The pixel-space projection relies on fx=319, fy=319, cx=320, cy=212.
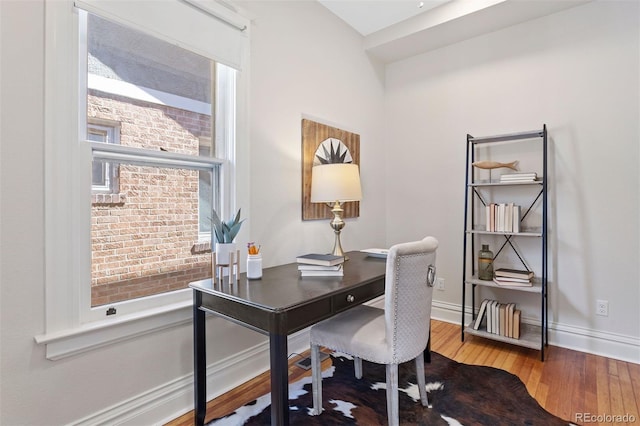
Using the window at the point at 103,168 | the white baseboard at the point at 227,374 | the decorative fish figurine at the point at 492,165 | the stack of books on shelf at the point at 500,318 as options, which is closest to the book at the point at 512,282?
the stack of books on shelf at the point at 500,318

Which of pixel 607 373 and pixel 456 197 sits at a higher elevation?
pixel 456 197

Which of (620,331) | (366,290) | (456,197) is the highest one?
Result: (456,197)

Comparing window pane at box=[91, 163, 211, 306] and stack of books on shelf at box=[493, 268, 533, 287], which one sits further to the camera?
stack of books on shelf at box=[493, 268, 533, 287]

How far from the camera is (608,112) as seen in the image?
2.35 m

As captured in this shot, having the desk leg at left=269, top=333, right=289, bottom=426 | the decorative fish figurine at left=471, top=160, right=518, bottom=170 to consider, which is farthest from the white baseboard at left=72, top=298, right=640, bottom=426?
the decorative fish figurine at left=471, top=160, right=518, bottom=170

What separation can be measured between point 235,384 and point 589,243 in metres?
2.73

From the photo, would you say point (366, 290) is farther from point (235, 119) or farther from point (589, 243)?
point (589, 243)

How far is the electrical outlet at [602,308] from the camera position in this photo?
7.75 ft

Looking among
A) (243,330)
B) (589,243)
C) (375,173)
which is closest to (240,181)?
(243,330)

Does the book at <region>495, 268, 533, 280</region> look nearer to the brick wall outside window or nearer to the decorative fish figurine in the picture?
the decorative fish figurine

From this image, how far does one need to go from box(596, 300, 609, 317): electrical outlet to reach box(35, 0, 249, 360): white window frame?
3.10 m

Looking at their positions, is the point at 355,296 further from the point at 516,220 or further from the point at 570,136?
the point at 570,136

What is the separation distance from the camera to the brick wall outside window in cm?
149

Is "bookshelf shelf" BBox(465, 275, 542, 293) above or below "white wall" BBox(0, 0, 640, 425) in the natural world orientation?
below
